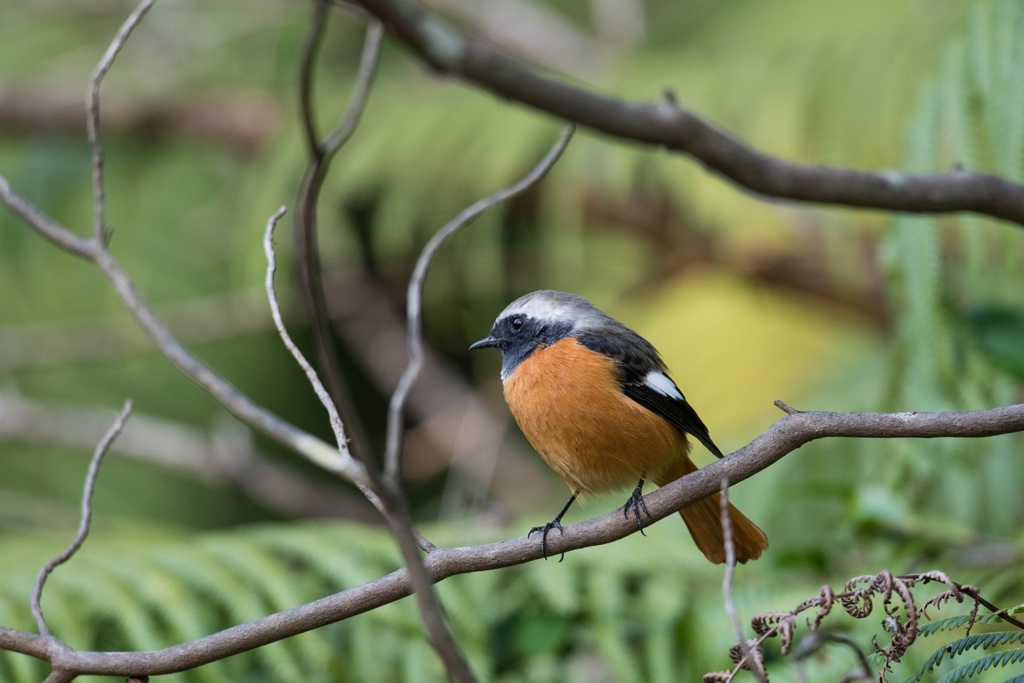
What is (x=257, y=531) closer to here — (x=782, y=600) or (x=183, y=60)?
(x=782, y=600)

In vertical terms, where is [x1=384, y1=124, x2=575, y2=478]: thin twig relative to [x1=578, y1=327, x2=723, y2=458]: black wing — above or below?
below

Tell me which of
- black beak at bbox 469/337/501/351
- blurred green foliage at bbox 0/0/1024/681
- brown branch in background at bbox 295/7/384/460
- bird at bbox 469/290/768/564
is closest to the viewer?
brown branch in background at bbox 295/7/384/460

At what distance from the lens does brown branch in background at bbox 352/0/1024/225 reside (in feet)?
4.62

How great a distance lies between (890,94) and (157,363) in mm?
5162

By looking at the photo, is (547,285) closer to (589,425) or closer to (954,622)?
(589,425)

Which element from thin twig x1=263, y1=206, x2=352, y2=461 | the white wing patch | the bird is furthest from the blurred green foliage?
thin twig x1=263, y1=206, x2=352, y2=461

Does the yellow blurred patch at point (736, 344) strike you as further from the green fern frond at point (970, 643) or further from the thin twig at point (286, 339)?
the thin twig at point (286, 339)

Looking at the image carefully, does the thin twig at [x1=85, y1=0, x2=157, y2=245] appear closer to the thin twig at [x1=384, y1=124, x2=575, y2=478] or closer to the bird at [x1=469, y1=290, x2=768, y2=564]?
the thin twig at [x1=384, y1=124, x2=575, y2=478]

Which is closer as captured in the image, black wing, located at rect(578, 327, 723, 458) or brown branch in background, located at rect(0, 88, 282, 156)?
black wing, located at rect(578, 327, 723, 458)

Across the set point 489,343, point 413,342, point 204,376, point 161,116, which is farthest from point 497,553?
point 161,116

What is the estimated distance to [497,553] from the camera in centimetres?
184

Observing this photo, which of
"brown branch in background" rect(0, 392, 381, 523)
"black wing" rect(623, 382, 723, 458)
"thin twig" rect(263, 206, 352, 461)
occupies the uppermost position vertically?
"brown branch in background" rect(0, 392, 381, 523)

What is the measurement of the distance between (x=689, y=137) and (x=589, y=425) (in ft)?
3.90

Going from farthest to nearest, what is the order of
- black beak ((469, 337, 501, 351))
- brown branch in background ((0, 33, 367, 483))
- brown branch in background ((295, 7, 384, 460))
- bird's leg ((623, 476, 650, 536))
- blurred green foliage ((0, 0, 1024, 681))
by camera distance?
black beak ((469, 337, 501, 351)) → blurred green foliage ((0, 0, 1024, 681)) → bird's leg ((623, 476, 650, 536)) → brown branch in background ((0, 33, 367, 483)) → brown branch in background ((295, 7, 384, 460))
